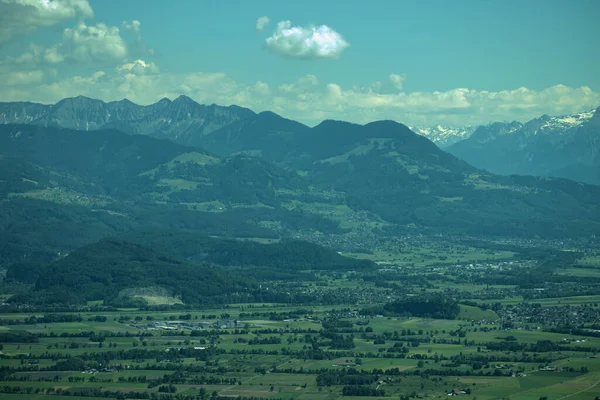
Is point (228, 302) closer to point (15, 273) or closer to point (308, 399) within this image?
point (15, 273)

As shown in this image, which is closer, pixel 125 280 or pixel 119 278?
pixel 125 280

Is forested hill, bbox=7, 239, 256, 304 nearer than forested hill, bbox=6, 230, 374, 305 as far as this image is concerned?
No

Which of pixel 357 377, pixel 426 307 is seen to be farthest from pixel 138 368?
pixel 426 307

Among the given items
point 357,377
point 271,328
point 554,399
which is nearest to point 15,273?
point 271,328

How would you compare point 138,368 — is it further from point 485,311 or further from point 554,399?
point 485,311

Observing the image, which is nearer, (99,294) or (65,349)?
(65,349)

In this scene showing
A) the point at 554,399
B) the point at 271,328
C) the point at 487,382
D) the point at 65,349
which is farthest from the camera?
the point at 271,328

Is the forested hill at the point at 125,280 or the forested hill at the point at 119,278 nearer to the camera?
the forested hill at the point at 125,280

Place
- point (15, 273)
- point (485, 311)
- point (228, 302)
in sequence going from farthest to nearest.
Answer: point (15, 273), point (228, 302), point (485, 311)

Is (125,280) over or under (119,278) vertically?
under
